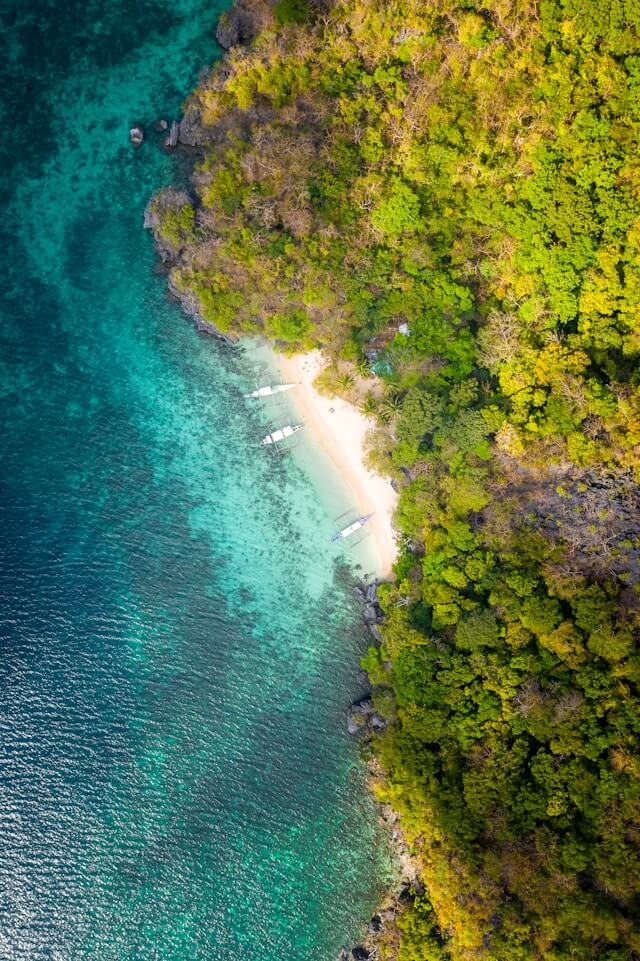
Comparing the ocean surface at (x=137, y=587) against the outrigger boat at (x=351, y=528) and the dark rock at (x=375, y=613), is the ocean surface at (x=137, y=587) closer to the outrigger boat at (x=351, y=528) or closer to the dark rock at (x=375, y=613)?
the outrigger boat at (x=351, y=528)

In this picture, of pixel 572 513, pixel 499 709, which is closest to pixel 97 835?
pixel 499 709

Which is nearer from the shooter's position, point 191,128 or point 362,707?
point 191,128

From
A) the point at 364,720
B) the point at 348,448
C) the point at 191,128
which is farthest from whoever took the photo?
the point at 348,448

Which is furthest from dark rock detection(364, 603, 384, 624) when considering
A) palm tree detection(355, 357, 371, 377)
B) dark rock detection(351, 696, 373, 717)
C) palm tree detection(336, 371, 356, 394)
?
palm tree detection(355, 357, 371, 377)

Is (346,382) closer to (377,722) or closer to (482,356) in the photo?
(482,356)

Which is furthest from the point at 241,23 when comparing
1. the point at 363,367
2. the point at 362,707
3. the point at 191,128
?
the point at 362,707

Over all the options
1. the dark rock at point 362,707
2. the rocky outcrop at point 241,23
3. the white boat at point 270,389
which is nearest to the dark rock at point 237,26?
the rocky outcrop at point 241,23
